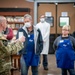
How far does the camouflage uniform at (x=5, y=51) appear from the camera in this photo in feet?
9.11

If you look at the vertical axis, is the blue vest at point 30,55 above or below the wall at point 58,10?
below

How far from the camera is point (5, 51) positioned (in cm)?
278

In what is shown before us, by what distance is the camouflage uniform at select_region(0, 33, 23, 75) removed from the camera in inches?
109

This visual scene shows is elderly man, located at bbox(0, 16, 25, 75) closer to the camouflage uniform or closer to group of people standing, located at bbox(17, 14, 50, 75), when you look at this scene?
the camouflage uniform

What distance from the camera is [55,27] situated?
36.9ft

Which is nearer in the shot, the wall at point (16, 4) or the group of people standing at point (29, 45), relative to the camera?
the group of people standing at point (29, 45)

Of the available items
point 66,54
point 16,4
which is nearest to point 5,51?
point 66,54

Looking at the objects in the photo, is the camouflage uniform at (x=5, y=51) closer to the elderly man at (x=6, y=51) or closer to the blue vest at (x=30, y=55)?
the elderly man at (x=6, y=51)

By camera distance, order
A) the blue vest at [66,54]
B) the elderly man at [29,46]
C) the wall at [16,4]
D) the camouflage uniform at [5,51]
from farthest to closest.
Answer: the wall at [16,4], the blue vest at [66,54], the elderly man at [29,46], the camouflage uniform at [5,51]

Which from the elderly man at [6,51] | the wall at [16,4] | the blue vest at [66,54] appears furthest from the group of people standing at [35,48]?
the wall at [16,4]

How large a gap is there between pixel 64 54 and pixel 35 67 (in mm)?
678

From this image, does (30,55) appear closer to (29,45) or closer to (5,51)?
(29,45)

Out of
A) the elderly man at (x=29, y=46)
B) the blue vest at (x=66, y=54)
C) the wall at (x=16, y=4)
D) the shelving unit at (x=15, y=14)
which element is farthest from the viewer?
the wall at (x=16, y=4)

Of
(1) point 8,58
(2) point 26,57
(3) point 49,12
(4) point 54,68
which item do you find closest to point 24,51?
(2) point 26,57
